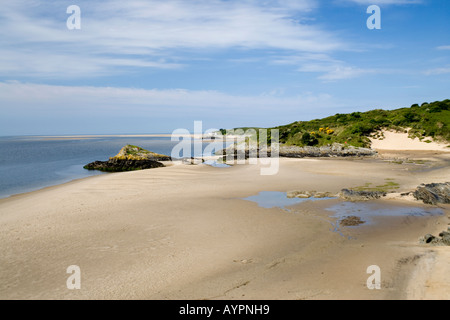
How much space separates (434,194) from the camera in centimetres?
1284

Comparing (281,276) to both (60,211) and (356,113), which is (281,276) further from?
(356,113)

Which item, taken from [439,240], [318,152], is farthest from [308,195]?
[318,152]

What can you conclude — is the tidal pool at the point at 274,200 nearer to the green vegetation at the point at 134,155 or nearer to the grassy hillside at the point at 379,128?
the green vegetation at the point at 134,155

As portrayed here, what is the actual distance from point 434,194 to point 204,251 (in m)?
10.5

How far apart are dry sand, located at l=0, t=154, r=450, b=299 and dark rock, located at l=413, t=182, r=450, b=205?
1162 mm

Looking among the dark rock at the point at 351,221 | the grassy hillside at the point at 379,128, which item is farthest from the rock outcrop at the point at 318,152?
the dark rock at the point at 351,221

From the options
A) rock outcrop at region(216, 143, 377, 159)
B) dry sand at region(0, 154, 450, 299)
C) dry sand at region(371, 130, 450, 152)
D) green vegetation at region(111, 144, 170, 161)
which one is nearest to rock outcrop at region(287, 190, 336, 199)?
dry sand at region(0, 154, 450, 299)

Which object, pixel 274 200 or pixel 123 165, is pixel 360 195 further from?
pixel 123 165

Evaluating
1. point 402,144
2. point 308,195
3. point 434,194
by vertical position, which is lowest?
point 308,195

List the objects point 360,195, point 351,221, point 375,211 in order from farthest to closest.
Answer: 1. point 360,195
2. point 375,211
3. point 351,221

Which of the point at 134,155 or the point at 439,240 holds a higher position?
the point at 134,155

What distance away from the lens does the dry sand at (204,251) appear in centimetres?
588

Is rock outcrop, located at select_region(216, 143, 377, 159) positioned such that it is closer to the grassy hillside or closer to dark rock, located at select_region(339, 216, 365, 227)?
the grassy hillside

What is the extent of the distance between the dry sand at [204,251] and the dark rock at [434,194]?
116 centimetres
